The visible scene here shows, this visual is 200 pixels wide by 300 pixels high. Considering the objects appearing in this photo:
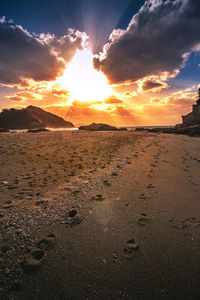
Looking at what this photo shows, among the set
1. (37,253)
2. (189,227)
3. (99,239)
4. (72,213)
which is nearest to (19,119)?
(72,213)

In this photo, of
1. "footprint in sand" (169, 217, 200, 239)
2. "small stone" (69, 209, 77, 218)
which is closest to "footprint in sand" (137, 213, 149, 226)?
"footprint in sand" (169, 217, 200, 239)

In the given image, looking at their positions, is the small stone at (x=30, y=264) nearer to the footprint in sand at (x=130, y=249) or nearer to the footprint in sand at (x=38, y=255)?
the footprint in sand at (x=38, y=255)

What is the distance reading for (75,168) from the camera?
6.01 m

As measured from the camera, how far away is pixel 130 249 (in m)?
2.15

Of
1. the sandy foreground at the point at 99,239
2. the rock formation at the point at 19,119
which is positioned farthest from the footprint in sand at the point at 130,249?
the rock formation at the point at 19,119

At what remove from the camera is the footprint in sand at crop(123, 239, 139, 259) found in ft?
6.73

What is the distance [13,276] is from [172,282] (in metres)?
2.12

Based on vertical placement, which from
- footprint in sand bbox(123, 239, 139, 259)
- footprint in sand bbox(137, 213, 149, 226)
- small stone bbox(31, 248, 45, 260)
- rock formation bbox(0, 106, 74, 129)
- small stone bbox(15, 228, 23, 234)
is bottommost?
footprint in sand bbox(123, 239, 139, 259)

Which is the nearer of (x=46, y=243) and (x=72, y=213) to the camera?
(x=46, y=243)

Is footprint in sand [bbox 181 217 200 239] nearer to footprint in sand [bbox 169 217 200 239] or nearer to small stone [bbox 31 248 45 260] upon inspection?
footprint in sand [bbox 169 217 200 239]

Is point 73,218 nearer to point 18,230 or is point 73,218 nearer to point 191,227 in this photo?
point 18,230

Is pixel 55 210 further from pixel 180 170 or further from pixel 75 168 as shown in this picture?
pixel 180 170

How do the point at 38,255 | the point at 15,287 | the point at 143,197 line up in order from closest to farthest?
the point at 15,287, the point at 38,255, the point at 143,197

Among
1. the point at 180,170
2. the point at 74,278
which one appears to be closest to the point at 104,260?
the point at 74,278
